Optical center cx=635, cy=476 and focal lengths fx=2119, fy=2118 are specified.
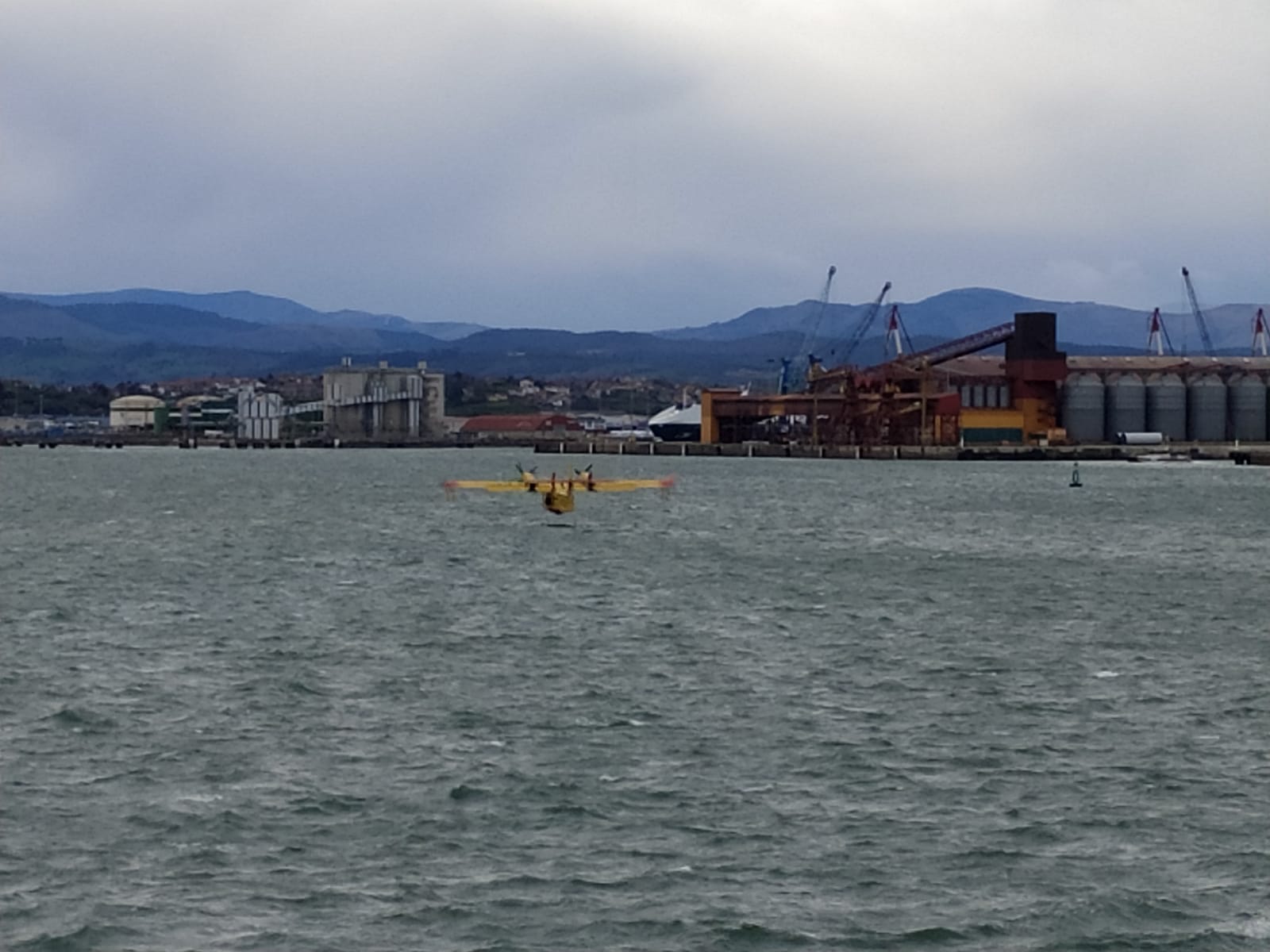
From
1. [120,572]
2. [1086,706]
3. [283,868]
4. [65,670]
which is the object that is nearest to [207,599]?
[120,572]

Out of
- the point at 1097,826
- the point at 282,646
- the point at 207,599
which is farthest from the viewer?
the point at 207,599

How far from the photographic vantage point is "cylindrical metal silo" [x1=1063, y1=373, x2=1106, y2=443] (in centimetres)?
19838

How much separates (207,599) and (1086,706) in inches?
951

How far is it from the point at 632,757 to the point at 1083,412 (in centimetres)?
17636

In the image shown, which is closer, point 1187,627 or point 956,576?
point 1187,627

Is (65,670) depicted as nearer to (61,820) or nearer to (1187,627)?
(61,820)

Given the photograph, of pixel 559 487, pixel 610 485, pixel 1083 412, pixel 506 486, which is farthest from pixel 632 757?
pixel 1083 412

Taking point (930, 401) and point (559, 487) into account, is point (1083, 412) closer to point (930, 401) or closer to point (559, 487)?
point (930, 401)

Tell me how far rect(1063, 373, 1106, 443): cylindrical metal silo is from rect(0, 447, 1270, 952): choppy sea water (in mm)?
139385

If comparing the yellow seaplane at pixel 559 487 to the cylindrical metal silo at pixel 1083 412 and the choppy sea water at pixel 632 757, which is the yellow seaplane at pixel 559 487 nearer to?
the choppy sea water at pixel 632 757

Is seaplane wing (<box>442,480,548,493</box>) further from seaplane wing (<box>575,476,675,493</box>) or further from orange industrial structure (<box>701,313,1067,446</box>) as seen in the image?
orange industrial structure (<box>701,313,1067,446</box>)

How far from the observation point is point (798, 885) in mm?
21312

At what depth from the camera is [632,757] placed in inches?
1088

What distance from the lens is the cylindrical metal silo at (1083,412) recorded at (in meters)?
198
